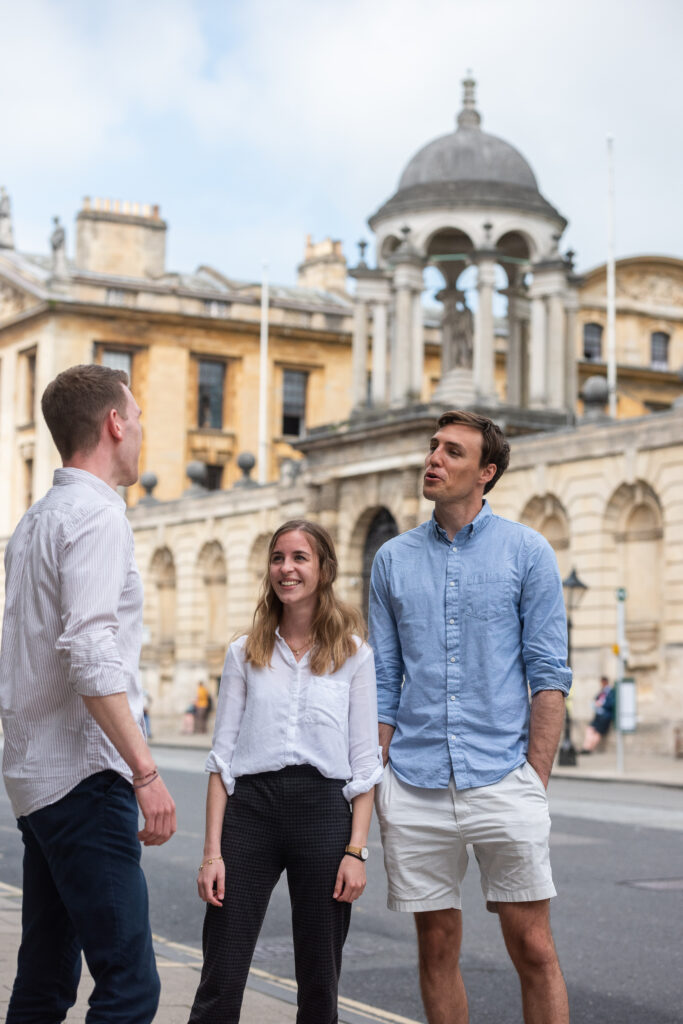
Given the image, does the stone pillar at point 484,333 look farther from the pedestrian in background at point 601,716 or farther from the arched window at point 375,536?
the pedestrian in background at point 601,716

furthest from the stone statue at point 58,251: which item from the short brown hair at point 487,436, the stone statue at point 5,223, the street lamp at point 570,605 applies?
the short brown hair at point 487,436

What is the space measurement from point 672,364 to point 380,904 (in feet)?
159

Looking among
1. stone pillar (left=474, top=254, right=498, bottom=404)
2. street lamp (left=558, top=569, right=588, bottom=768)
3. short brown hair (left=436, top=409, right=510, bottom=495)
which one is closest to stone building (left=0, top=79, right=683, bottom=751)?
stone pillar (left=474, top=254, right=498, bottom=404)

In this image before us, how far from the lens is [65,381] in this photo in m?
4.46

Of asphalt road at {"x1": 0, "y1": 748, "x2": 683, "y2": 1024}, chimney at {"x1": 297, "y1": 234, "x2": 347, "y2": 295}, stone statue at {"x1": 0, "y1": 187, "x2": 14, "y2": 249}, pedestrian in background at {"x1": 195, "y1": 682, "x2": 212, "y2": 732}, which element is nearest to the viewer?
asphalt road at {"x1": 0, "y1": 748, "x2": 683, "y2": 1024}

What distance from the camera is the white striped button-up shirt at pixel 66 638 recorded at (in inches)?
166

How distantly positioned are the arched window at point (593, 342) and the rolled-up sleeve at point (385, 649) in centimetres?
5203

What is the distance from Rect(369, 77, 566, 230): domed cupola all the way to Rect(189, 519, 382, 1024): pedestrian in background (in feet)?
99.0

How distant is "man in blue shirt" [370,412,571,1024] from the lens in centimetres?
A: 494

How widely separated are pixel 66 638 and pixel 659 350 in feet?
177

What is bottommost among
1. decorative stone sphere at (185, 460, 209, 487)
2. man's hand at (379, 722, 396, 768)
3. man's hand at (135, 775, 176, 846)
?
man's hand at (135, 775, 176, 846)

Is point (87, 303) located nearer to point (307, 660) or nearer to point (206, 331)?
point (206, 331)

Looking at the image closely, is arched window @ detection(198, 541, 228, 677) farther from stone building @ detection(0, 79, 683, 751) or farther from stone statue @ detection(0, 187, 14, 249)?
stone statue @ detection(0, 187, 14, 249)

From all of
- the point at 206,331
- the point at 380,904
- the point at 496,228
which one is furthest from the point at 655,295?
the point at 380,904
